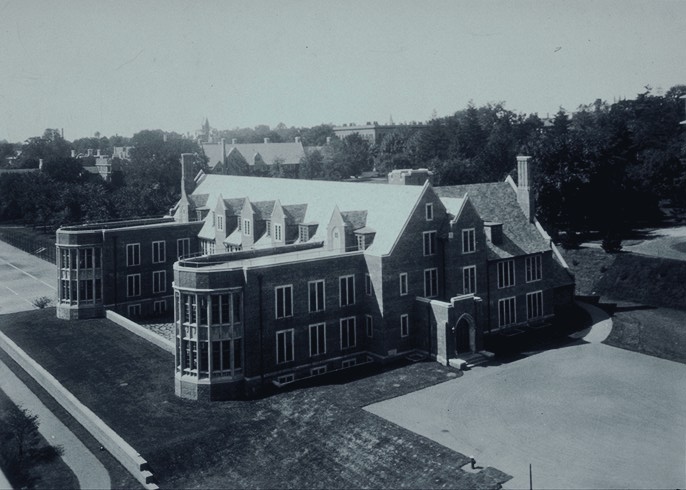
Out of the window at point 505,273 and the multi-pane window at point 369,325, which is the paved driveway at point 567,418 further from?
the window at point 505,273

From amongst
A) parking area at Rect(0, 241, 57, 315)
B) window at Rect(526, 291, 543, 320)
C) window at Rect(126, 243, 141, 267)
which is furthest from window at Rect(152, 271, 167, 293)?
window at Rect(526, 291, 543, 320)

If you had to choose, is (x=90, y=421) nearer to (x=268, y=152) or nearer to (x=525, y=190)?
(x=525, y=190)

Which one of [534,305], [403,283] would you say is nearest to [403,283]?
[403,283]

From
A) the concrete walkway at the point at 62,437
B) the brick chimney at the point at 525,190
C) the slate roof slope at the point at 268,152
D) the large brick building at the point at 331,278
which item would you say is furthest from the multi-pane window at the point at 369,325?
the slate roof slope at the point at 268,152

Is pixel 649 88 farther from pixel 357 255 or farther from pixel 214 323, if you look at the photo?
pixel 214 323

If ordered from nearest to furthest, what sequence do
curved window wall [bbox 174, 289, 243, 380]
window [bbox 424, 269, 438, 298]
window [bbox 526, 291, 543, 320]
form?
1. curved window wall [bbox 174, 289, 243, 380]
2. window [bbox 424, 269, 438, 298]
3. window [bbox 526, 291, 543, 320]

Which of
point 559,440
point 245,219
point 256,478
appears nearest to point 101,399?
point 256,478

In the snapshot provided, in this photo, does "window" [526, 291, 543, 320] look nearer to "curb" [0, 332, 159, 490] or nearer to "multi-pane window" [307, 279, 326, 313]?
"multi-pane window" [307, 279, 326, 313]
